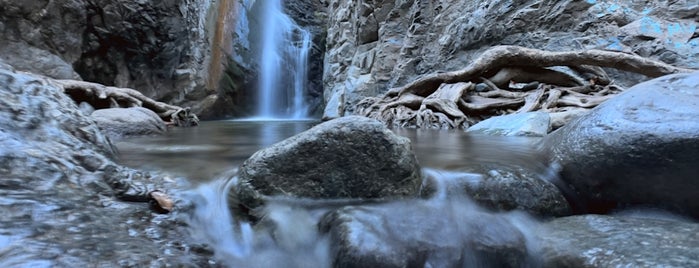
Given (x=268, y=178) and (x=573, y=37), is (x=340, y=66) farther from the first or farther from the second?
(x=268, y=178)

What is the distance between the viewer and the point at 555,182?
2016mm

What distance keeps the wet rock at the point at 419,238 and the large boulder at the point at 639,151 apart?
0.59 metres

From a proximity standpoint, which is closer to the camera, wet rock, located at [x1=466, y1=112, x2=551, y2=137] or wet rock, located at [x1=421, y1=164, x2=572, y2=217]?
wet rock, located at [x1=421, y1=164, x2=572, y2=217]

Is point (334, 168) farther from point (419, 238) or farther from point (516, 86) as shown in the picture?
point (516, 86)

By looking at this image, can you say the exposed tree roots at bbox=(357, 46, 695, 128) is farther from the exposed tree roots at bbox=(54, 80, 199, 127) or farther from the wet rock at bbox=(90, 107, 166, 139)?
the exposed tree roots at bbox=(54, 80, 199, 127)

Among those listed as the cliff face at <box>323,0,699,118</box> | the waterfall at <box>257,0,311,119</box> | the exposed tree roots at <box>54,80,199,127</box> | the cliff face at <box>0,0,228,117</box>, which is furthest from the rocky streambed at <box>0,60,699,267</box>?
the waterfall at <box>257,0,311,119</box>

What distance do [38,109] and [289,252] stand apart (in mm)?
1617

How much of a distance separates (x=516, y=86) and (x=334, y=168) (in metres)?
6.52

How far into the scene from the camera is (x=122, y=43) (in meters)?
12.6

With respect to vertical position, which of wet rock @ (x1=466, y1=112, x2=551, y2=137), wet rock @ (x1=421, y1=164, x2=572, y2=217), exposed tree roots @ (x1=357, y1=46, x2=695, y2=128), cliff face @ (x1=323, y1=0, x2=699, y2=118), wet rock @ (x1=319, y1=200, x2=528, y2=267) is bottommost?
wet rock @ (x1=319, y1=200, x2=528, y2=267)

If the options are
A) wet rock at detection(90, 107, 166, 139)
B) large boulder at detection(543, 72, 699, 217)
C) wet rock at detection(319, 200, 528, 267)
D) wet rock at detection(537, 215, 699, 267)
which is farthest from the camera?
wet rock at detection(90, 107, 166, 139)

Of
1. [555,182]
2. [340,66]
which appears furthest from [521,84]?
[340,66]

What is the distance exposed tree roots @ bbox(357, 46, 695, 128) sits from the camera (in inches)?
241

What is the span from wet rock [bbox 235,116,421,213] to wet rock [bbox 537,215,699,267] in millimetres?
628
